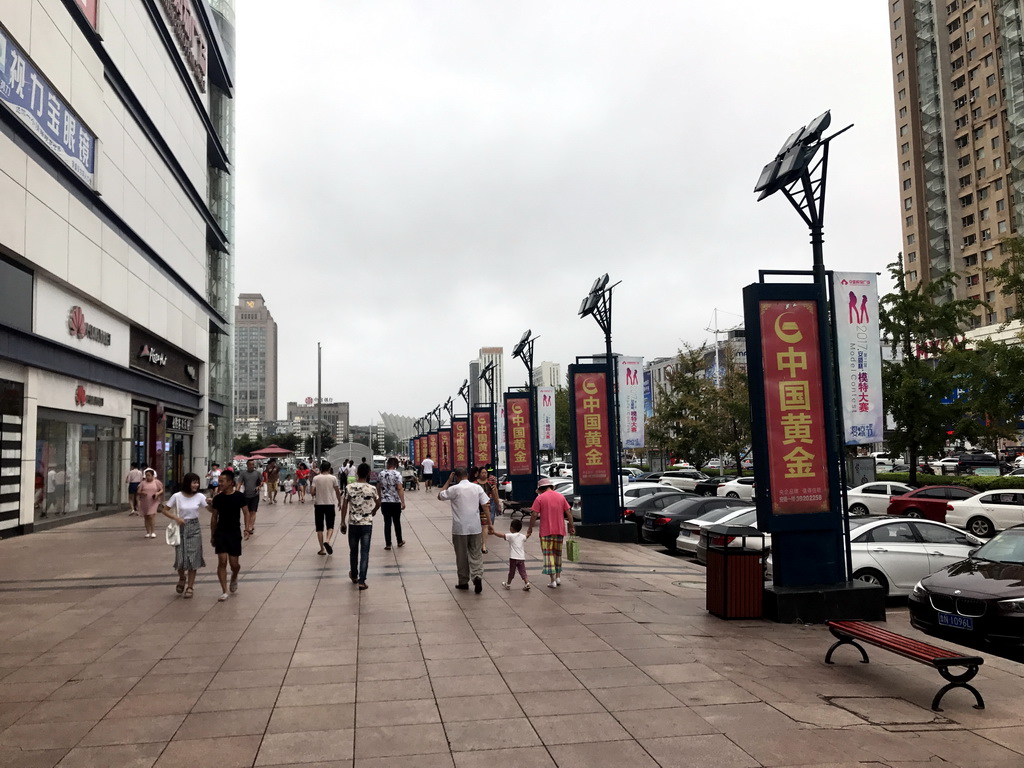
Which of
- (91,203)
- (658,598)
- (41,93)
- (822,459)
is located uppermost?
(41,93)

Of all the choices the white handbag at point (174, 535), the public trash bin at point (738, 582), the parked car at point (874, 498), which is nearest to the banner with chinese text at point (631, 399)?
the parked car at point (874, 498)

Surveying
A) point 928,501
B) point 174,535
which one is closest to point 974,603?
point 174,535

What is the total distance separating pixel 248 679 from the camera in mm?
7043

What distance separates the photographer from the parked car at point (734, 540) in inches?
424

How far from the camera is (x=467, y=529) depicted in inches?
449

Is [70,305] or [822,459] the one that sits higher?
[70,305]

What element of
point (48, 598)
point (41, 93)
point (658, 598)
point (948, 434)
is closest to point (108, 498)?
point (41, 93)

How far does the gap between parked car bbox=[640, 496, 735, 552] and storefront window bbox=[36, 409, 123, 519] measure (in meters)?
16.4

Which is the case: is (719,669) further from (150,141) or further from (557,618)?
(150,141)

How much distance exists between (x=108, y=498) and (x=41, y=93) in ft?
45.8

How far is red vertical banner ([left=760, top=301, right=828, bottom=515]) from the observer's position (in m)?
9.94

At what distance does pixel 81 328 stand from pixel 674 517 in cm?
1830

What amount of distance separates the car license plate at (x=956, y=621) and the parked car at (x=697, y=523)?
22.7 ft

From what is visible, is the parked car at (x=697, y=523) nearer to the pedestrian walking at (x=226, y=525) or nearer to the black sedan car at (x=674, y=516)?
the black sedan car at (x=674, y=516)
